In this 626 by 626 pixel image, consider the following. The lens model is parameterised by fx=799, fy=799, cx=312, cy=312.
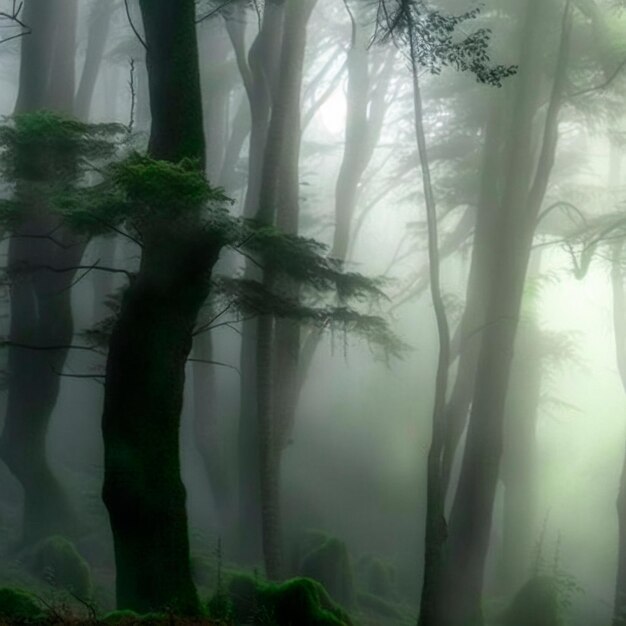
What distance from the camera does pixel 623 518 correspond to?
14.3 m

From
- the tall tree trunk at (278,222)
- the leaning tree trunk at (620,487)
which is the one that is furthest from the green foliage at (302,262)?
the leaning tree trunk at (620,487)

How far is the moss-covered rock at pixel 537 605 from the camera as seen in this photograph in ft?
45.2

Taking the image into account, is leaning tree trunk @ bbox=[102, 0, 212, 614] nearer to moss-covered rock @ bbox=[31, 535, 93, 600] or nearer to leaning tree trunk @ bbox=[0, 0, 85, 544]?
moss-covered rock @ bbox=[31, 535, 93, 600]

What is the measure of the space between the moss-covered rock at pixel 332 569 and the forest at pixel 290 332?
1.8 inches

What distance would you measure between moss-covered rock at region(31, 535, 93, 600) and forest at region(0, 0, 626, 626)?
0.17 ft

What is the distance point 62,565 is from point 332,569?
192 inches

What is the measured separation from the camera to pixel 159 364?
835 centimetres

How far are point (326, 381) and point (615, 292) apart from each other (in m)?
10.7

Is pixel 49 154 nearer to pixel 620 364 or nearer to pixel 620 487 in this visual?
pixel 620 487

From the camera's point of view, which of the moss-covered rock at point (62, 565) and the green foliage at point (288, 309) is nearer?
the green foliage at point (288, 309)

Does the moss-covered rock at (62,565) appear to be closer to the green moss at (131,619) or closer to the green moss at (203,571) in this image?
the green moss at (203,571)

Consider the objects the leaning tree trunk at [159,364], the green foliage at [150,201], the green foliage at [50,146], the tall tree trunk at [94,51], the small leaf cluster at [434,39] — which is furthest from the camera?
the tall tree trunk at [94,51]

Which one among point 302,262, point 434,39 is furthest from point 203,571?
point 434,39

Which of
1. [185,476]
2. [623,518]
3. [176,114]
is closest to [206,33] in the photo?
[185,476]
